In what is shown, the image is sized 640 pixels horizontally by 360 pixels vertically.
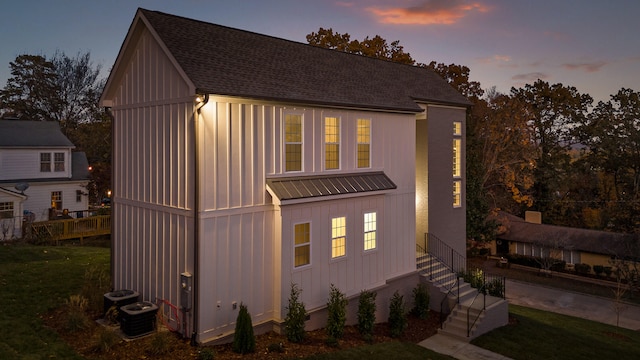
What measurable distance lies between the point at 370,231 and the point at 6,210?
74.7 ft

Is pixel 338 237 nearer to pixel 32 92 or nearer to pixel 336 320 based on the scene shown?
pixel 336 320

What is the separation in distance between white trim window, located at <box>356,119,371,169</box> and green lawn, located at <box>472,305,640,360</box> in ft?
22.1

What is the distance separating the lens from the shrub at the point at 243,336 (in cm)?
1023

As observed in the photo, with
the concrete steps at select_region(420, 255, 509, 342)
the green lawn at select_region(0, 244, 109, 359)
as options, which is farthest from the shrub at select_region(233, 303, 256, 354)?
the concrete steps at select_region(420, 255, 509, 342)

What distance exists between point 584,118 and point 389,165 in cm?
3698

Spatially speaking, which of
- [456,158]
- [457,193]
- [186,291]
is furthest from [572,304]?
[186,291]

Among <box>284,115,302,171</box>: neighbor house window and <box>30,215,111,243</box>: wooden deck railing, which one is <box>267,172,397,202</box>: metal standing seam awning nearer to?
<box>284,115,302,171</box>: neighbor house window

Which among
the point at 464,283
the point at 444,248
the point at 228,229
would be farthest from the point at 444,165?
the point at 228,229

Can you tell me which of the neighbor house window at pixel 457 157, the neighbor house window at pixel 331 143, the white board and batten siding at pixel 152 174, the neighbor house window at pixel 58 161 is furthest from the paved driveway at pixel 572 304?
the neighbor house window at pixel 58 161

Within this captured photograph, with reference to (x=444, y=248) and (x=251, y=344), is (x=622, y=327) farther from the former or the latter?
(x=251, y=344)

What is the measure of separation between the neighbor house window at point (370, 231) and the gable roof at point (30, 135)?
82.2 feet

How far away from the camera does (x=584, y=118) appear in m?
44.1

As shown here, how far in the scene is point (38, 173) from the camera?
98.8ft

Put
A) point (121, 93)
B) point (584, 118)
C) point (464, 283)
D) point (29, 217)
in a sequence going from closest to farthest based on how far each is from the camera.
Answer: point (121, 93)
point (464, 283)
point (29, 217)
point (584, 118)
